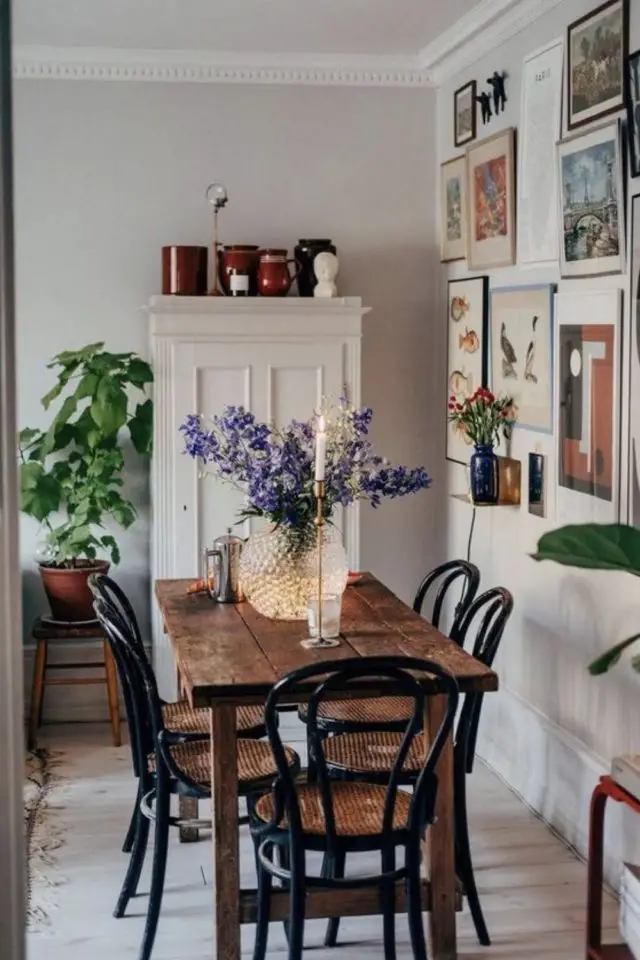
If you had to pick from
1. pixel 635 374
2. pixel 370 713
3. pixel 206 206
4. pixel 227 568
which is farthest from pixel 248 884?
pixel 206 206

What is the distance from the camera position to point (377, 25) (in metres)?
4.80

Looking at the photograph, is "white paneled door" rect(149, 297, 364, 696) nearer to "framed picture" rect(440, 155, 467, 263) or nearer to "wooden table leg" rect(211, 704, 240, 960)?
"framed picture" rect(440, 155, 467, 263)

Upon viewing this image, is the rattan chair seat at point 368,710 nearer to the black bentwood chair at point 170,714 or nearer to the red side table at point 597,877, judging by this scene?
the black bentwood chair at point 170,714

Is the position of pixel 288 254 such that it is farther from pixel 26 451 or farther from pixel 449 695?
pixel 449 695

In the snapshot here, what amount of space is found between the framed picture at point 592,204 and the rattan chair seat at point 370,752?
147 cm

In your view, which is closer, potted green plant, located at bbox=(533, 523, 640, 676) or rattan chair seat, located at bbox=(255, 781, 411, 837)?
potted green plant, located at bbox=(533, 523, 640, 676)

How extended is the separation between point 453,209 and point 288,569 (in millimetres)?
2214

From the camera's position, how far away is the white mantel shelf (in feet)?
16.3

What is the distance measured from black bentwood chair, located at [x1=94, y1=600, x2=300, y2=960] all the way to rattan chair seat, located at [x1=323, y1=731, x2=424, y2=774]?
5.1 inches

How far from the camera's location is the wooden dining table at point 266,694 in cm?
303

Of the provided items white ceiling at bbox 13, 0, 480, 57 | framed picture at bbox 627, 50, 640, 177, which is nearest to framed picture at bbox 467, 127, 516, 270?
white ceiling at bbox 13, 0, 480, 57

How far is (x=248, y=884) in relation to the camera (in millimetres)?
3781

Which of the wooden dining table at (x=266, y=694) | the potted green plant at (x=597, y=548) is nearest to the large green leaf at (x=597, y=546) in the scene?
the potted green plant at (x=597, y=548)

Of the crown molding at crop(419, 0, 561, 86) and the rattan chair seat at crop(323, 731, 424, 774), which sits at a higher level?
the crown molding at crop(419, 0, 561, 86)
